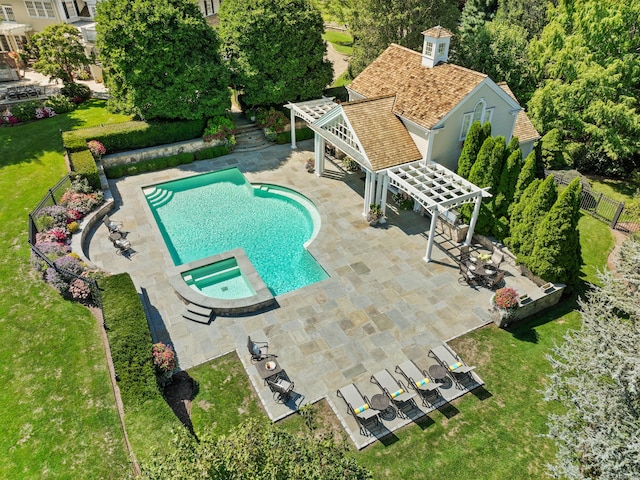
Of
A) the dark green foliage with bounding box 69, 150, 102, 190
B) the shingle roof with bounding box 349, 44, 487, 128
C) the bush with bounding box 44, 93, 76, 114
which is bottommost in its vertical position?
the dark green foliage with bounding box 69, 150, 102, 190

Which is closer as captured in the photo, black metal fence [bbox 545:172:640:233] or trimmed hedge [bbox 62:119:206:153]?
black metal fence [bbox 545:172:640:233]

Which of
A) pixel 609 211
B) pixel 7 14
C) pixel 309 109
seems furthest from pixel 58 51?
pixel 609 211

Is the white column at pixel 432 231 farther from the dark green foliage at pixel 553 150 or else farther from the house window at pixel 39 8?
the house window at pixel 39 8

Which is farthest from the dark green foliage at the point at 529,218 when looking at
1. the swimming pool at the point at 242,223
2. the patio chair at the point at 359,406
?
the patio chair at the point at 359,406

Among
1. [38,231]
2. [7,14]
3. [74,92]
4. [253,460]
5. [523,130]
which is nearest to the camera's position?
[253,460]

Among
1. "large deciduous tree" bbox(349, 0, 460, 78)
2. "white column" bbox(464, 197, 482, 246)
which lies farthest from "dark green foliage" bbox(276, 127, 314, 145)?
"white column" bbox(464, 197, 482, 246)

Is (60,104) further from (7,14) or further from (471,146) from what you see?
(471,146)

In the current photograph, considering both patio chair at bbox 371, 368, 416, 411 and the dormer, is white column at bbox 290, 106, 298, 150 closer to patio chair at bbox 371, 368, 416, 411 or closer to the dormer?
the dormer
